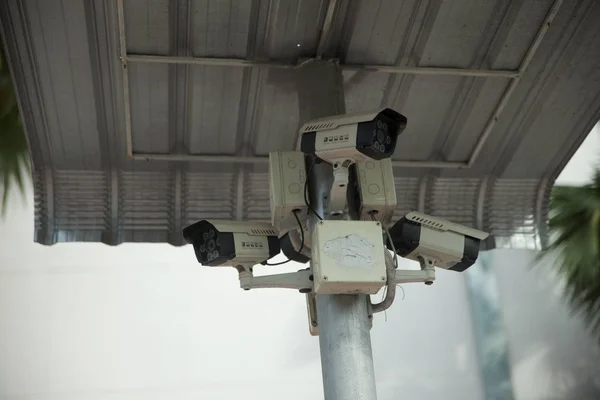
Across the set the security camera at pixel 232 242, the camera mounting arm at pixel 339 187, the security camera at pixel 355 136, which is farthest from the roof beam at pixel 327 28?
the security camera at pixel 232 242

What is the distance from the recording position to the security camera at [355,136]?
2762 millimetres

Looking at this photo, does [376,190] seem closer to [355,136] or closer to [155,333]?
[355,136]

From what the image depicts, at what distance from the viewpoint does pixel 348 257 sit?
107 inches

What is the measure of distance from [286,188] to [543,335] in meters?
4.41

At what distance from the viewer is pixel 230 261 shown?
3.15m

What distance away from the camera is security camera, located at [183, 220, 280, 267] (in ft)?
10.2

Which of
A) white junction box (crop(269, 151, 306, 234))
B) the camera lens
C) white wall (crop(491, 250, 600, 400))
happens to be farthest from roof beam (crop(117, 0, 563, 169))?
white wall (crop(491, 250, 600, 400))

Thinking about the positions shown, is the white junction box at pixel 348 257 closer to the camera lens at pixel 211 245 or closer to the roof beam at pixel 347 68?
the camera lens at pixel 211 245

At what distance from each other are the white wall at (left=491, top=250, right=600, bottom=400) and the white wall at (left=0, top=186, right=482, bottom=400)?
2.83 feet

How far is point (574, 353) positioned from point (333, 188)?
473 centimetres

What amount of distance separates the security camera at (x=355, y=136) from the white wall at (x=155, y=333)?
3.01 m

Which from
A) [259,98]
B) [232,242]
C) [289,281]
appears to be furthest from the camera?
[259,98]

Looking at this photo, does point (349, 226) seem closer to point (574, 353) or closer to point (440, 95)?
point (440, 95)

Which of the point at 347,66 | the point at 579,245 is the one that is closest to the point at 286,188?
the point at 347,66
